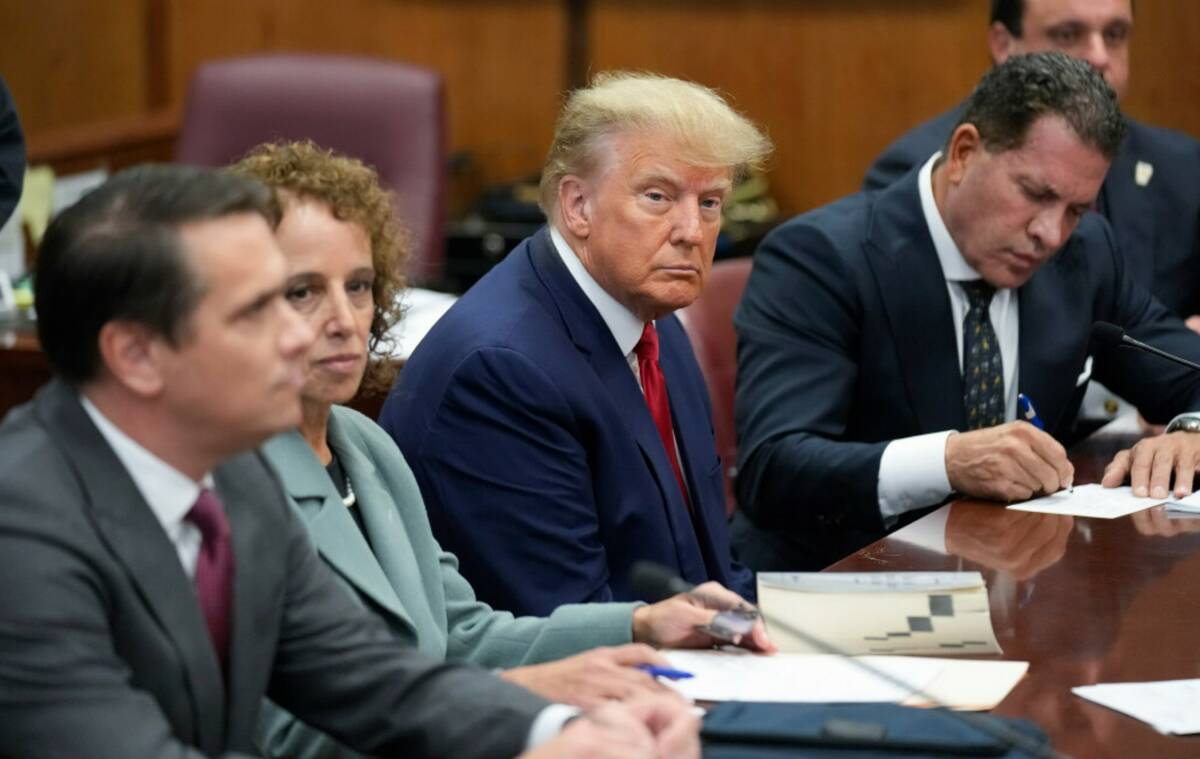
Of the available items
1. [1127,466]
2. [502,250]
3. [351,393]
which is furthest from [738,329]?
[502,250]

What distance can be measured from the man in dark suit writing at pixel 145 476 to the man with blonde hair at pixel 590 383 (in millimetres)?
773

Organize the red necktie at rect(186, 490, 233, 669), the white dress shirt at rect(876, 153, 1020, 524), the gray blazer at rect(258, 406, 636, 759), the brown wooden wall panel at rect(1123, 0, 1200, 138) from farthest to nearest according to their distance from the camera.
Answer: the brown wooden wall panel at rect(1123, 0, 1200, 138) → the white dress shirt at rect(876, 153, 1020, 524) → the gray blazer at rect(258, 406, 636, 759) → the red necktie at rect(186, 490, 233, 669)

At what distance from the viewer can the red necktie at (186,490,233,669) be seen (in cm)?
152

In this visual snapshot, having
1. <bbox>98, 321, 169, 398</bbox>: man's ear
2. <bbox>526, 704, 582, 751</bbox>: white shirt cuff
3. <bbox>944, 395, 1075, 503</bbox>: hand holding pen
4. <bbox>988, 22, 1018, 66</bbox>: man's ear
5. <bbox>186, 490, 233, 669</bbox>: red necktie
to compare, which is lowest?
<bbox>944, 395, 1075, 503</bbox>: hand holding pen

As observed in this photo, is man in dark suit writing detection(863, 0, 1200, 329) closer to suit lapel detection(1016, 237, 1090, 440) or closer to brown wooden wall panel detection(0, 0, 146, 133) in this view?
suit lapel detection(1016, 237, 1090, 440)

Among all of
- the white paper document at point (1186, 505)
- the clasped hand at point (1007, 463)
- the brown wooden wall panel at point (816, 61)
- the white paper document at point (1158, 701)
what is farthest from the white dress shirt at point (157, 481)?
the brown wooden wall panel at point (816, 61)

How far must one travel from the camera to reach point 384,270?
2.11 m

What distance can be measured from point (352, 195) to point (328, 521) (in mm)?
377

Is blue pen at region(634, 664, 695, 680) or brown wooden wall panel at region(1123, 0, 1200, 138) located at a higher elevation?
brown wooden wall panel at region(1123, 0, 1200, 138)

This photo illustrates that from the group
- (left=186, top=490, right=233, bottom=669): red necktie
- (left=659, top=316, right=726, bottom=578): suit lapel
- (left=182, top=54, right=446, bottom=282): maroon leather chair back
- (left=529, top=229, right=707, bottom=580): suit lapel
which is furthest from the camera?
(left=182, top=54, right=446, bottom=282): maroon leather chair back

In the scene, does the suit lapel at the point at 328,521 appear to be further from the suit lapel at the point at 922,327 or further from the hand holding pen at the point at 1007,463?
the suit lapel at the point at 922,327

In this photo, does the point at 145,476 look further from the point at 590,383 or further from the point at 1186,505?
the point at 1186,505

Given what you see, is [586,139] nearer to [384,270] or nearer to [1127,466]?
[384,270]

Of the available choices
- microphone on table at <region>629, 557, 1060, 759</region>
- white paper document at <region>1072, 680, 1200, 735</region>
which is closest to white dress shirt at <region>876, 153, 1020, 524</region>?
microphone on table at <region>629, 557, 1060, 759</region>
